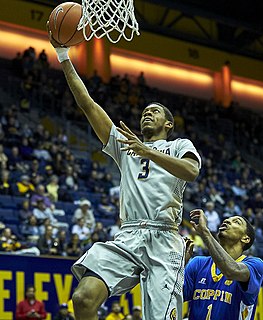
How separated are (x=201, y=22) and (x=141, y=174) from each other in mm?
22125

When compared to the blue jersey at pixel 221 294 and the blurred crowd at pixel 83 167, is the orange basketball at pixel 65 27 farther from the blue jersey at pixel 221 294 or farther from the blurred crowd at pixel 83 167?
the blurred crowd at pixel 83 167

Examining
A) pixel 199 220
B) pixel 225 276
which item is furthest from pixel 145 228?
pixel 225 276

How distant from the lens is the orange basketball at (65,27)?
18.7 feet

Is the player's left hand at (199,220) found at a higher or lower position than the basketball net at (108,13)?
lower

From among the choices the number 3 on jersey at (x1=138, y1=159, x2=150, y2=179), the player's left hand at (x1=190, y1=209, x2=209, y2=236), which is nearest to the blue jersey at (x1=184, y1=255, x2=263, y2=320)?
the player's left hand at (x1=190, y1=209, x2=209, y2=236)

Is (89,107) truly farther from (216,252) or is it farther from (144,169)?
→ (216,252)

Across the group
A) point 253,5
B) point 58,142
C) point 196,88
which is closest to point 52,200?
point 58,142

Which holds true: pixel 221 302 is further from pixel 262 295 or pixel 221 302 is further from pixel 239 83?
pixel 239 83

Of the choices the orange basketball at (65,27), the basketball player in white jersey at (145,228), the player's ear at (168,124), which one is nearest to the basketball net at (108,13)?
the orange basketball at (65,27)

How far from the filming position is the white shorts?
519 cm

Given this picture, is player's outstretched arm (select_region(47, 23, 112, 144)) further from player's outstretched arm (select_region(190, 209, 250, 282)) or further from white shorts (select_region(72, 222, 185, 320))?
player's outstretched arm (select_region(190, 209, 250, 282))

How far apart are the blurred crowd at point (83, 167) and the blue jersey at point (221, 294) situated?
260 inches

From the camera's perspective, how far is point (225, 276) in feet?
18.5

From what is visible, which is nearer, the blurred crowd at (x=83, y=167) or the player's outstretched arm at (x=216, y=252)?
the player's outstretched arm at (x=216, y=252)
